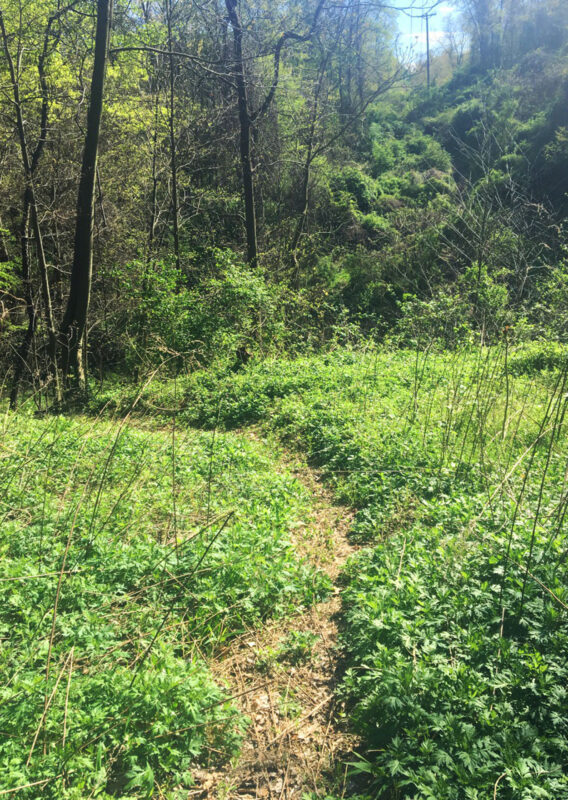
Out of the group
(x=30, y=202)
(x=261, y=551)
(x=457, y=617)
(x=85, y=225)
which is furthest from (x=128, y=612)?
(x=30, y=202)

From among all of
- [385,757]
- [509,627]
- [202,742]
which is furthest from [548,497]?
[202,742]

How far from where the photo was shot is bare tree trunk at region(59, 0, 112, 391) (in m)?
9.07

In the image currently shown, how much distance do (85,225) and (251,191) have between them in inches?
215

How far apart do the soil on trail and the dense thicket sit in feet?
6.13

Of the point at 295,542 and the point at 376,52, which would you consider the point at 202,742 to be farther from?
the point at 376,52

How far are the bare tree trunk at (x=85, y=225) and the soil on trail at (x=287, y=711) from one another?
26.0 feet

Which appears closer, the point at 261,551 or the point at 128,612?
the point at 128,612

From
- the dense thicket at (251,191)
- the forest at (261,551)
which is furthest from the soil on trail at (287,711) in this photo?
the dense thicket at (251,191)

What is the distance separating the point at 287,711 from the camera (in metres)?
2.76

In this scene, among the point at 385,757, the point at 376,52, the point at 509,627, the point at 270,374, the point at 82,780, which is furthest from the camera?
the point at 376,52

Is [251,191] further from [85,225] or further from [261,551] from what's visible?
[261,551]

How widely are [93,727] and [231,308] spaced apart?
9.35m

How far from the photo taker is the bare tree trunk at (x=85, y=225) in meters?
9.07

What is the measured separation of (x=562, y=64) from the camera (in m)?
28.5
